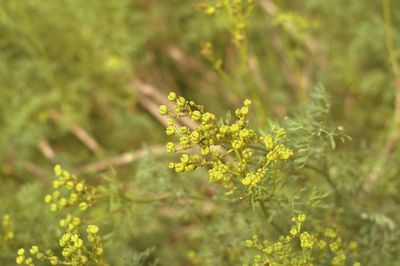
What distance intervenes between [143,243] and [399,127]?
5.36ft

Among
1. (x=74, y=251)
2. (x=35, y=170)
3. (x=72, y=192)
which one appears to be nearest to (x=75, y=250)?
(x=74, y=251)

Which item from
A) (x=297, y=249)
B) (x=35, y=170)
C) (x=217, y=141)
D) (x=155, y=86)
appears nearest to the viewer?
(x=217, y=141)

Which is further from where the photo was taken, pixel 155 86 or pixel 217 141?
pixel 155 86

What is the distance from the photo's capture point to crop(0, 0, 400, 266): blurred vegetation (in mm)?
2889

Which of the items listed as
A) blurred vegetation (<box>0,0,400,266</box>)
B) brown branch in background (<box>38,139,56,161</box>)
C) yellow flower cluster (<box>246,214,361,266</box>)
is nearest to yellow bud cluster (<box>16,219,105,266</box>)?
yellow flower cluster (<box>246,214,361,266</box>)

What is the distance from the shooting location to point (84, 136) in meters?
3.80

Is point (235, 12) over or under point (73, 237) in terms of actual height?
over

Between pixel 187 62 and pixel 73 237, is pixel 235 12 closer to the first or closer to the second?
pixel 73 237

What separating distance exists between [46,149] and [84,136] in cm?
29

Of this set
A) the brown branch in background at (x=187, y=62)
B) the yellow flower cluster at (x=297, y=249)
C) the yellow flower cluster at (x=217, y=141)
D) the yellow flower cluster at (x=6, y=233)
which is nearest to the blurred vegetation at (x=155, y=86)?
the brown branch in background at (x=187, y=62)

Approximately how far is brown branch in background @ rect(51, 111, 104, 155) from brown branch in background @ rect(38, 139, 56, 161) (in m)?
0.18

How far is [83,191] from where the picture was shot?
194 cm

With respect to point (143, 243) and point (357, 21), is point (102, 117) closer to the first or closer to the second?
point (143, 243)

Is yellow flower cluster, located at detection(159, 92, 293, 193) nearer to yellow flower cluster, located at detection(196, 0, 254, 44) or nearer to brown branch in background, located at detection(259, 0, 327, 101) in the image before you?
yellow flower cluster, located at detection(196, 0, 254, 44)
